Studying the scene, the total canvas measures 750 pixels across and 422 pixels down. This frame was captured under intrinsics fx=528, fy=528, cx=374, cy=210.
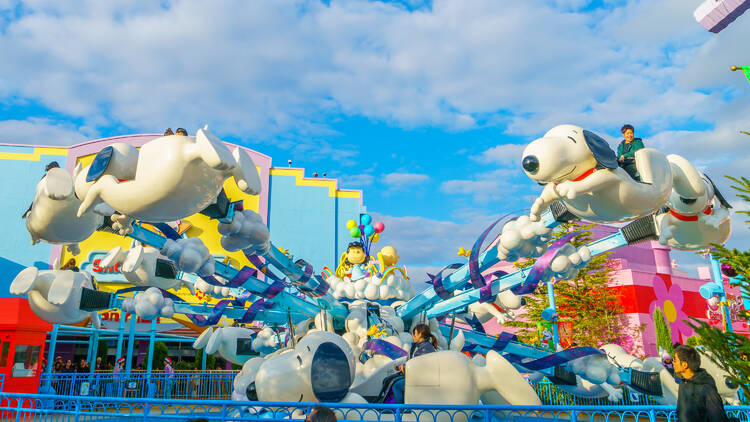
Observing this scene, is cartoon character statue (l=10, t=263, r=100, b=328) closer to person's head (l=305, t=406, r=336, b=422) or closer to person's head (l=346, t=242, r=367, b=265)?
person's head (l=305, t=406, r=336, b=422)

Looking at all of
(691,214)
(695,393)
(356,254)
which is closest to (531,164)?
(695,393)

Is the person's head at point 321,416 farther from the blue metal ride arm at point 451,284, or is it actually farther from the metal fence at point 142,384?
the metal fence at point 142,384

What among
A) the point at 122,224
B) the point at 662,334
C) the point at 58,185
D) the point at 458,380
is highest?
the point at 662,334

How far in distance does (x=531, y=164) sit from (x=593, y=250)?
248 centimetres

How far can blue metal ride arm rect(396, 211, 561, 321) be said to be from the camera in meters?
5.30

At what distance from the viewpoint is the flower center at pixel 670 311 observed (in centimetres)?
2464

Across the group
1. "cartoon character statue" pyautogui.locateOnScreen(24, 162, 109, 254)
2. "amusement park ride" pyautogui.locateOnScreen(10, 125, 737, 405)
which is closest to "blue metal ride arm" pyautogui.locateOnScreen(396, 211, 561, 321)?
"amusement park ride" pyautogui.locateOnScreen(10, 125, 737, 405)

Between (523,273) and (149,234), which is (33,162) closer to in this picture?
(149,234)

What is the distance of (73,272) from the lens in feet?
20.3

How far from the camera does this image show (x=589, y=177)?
4113 mm

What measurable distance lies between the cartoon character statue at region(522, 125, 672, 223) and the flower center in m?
23.6

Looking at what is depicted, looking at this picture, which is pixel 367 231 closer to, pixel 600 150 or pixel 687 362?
pixel 600 150

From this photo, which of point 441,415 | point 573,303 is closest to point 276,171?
point 573,303

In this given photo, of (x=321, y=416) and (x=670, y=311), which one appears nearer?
(x=321, y=416)
